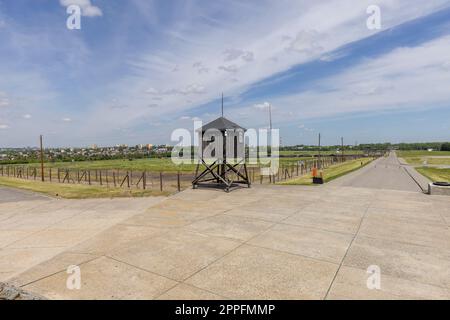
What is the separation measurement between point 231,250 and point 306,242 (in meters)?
2.07

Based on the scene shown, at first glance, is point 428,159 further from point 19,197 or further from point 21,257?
point 21,257

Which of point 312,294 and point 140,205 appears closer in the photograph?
point 312,294

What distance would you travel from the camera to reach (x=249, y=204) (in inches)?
483

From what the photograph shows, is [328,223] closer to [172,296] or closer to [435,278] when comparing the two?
[435,278]

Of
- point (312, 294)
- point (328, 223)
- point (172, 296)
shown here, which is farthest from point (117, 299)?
point (328, 223)

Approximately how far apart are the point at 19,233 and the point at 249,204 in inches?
331

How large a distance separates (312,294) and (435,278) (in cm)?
261

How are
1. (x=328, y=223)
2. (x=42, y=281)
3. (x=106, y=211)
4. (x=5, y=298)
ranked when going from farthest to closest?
(x=106, y=211) → (x=328, y=223) → (x=42, y=281) → (x=5, y=298)

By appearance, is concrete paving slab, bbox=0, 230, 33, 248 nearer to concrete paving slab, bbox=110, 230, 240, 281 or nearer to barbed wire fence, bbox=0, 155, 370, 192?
concrete paving slab, bbox=110, 230, 240, 281

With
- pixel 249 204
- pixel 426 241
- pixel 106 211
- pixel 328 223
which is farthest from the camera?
pixel 249 204

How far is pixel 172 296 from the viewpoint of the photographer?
14.7ft

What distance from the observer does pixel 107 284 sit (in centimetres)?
487

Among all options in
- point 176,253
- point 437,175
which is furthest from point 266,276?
point 437,175
